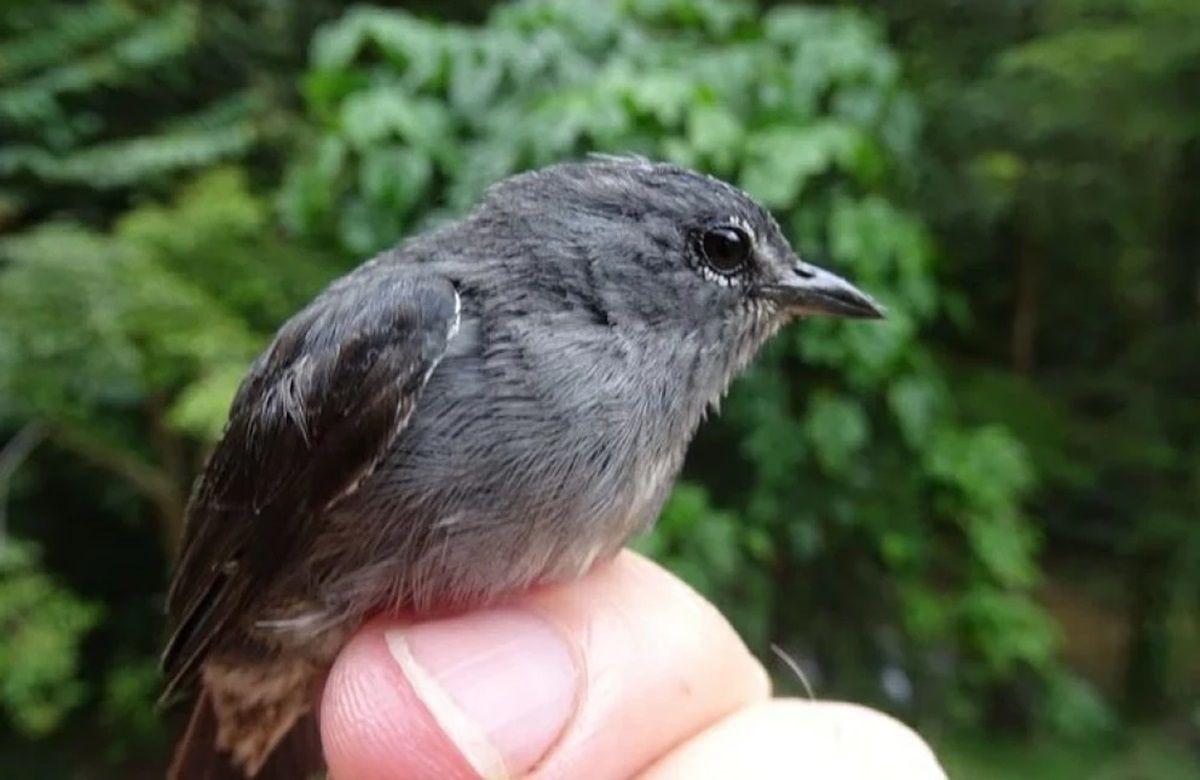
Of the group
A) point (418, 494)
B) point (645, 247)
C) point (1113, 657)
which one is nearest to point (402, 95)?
point (645, 247)

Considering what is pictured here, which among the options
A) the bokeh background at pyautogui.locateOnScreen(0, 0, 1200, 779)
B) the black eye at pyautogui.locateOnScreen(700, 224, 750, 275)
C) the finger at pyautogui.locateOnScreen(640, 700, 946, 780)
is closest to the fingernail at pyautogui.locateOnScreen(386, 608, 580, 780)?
the finger at pyautogui.locateOnScreen(640, 700, 946, 780)

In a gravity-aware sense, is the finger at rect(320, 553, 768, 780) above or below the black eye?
below

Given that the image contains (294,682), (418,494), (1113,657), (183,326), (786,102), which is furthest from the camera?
(1113,657)

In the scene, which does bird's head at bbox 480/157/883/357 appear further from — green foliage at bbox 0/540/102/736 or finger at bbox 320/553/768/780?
green foliage at bbox 0/540/102/736

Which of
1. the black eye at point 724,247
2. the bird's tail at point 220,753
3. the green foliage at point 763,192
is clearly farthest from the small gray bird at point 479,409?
the green foliage at point 763,192

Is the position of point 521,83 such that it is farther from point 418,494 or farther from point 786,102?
point 418,494

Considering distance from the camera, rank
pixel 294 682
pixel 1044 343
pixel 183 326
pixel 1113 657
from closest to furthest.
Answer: pixel 294 682 < pixel 183 326 < pixel 1113 657 < pixel 1044 343

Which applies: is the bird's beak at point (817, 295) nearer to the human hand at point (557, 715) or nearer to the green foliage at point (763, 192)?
the human hand at point (557, 715)

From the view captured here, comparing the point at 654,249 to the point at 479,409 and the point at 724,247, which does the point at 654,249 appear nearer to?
the point at 724,247
